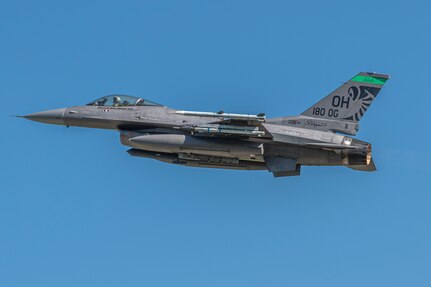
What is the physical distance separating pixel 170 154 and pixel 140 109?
1895 millimetres

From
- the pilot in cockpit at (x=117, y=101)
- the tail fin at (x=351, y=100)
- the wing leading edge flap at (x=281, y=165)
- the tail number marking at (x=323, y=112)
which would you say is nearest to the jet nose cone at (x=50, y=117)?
the pilot in cockpit at (x=117, y=101)

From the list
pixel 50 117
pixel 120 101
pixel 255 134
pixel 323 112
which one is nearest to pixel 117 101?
pixel 120 101

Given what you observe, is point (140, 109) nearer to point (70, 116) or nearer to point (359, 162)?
point (70, 116)

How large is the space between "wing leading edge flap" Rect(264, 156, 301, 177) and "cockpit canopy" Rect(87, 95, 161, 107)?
14.6ft

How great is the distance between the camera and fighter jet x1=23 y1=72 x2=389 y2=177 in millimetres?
29469

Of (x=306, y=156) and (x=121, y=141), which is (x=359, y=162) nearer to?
(x=306, y=156)

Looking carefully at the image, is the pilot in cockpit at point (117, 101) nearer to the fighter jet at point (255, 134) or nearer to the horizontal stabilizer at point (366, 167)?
the fighter jet at point (255, 134)

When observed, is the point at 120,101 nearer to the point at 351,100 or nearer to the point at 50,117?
the point at 50,117

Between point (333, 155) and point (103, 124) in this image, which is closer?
point (333, 155)

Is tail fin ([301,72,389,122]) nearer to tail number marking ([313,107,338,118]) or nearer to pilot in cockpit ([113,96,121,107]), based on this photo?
tail number marking ([313,107,338,118])

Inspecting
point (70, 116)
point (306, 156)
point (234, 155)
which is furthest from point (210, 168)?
point (70, 116)

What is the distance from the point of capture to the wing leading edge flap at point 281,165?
2994 centimetres

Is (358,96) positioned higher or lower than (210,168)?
higher

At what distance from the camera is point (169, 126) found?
101ft
